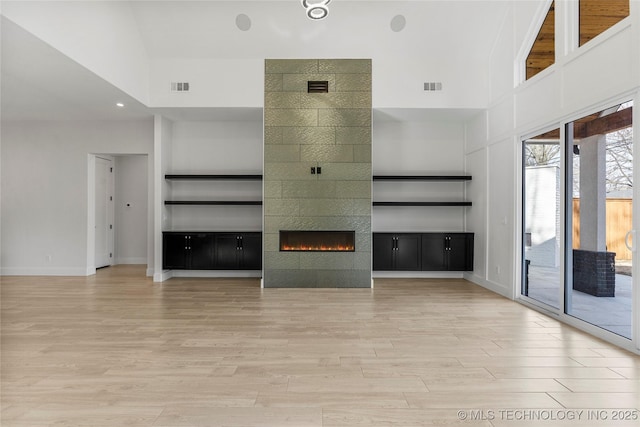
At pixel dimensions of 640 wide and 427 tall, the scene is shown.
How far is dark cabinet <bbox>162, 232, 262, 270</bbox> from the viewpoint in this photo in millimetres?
6391

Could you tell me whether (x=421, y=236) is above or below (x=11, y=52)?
below

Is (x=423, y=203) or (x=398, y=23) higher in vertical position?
(x=398, y=23)

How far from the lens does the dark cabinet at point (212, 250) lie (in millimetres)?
6391

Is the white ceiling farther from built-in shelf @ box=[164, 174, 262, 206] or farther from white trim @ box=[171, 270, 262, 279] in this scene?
white trim @ box=[171, 270, 262, 279]

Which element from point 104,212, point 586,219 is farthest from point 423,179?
point 104,212

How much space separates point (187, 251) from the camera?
6.40 metres

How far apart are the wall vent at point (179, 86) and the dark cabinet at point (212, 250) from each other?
2458mm

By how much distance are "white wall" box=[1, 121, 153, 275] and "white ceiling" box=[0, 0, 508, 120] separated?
884mm

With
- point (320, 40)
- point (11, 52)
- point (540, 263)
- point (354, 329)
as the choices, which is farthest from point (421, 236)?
point (11, 52)

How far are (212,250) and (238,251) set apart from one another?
468 mm

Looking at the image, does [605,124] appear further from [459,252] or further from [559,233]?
[459,252]

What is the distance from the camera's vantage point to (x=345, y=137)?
5879 mm

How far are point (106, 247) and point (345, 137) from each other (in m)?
5.93

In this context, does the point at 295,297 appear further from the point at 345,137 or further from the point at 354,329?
the point at 345,137
